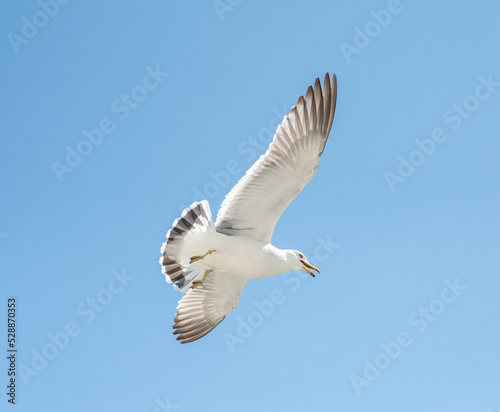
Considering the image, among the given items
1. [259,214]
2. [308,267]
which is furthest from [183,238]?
[308,267]

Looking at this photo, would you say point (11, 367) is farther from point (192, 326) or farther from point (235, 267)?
point (235, 267)

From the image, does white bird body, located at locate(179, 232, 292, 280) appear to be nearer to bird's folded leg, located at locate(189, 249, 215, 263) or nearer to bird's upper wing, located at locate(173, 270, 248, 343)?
bird's folded leg, located at locate(189, 249, 215, 263)

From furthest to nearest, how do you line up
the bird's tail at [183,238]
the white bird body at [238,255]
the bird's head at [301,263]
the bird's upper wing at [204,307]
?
the bird's upper wing at [204,307], the bird's head at [301,263], the white bird body at [238,255], the bird's tail at [183,238]

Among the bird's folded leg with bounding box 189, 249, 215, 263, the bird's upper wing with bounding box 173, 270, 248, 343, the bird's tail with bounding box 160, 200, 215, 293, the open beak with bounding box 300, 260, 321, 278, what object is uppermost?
A: the bird's tail with bounding box 160, 200, 215, 293

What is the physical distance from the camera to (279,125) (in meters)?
9.72

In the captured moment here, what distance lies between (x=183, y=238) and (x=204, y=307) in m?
1.96

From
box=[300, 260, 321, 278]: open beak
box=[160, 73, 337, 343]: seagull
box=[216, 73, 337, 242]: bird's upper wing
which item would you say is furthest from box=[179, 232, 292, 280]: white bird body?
box=[216, 73, 337, 242]: bird's upper wing

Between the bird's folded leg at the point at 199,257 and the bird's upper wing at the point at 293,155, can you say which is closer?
the bird's upper wing at the point at 293,155

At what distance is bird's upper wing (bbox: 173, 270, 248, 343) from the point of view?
36.1 ft

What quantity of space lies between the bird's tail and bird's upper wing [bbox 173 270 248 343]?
3.68 feet

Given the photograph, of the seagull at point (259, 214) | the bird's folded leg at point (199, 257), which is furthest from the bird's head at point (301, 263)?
the bird's folded leg at point (199, 257)

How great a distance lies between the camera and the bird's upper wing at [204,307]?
1100 centimetres

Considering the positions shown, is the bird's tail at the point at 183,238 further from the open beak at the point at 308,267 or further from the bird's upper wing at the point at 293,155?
the open beak at the point at 308,267

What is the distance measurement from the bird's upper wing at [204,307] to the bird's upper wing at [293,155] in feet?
5.79
